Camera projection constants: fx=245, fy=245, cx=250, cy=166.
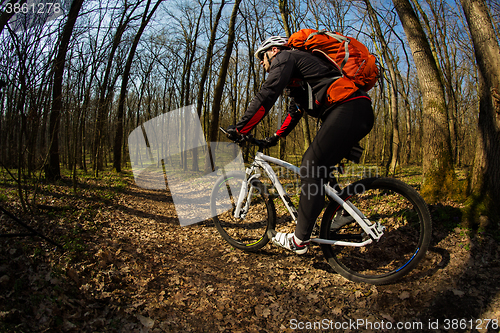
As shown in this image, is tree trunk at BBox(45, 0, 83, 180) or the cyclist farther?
tree trunk at BBox(45, 0, 83, 180)

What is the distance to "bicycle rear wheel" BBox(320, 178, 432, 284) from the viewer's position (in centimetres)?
222

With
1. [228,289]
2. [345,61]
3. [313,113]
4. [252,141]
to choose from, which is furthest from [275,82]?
[228,289]

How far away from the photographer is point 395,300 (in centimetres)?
204

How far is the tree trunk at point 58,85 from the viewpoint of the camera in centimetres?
503

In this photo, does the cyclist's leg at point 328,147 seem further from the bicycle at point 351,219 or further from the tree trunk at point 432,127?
the tree trunk at point 432,127

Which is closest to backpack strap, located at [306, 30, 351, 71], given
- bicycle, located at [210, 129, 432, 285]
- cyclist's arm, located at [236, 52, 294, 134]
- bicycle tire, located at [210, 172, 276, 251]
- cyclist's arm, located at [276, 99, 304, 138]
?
cyclist's arm, located at [236, 52, 294, 134]

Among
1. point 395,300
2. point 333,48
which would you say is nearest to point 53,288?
point 395,300

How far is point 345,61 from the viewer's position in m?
2.10

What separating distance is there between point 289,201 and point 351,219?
70 cm

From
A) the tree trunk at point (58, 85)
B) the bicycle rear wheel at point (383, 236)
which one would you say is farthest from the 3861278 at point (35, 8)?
the bicycle rear wheel at point (383, 236)

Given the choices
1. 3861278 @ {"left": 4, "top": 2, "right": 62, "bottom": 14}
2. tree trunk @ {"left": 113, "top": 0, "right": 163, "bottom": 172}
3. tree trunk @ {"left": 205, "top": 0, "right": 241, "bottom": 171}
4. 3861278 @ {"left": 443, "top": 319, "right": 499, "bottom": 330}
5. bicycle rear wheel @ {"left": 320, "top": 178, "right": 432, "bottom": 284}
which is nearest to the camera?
3861278 @ {"left": 443, "top": 319, "right": 499, "bottom": 330}

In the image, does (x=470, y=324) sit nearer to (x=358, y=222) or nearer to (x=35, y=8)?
(x=358, y=222)

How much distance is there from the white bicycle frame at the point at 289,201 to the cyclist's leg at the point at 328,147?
0.64 feet

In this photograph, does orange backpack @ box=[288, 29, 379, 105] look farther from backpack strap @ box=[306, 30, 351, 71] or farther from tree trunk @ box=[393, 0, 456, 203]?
tree trunk @ box=[393, 0, 456, 203]
